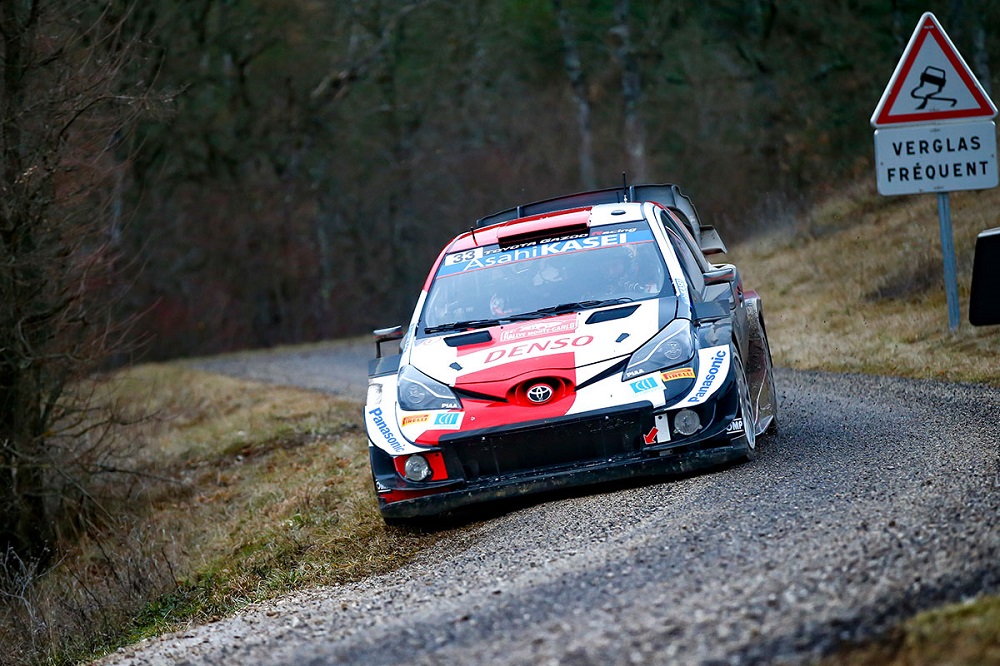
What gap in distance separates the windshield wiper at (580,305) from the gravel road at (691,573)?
4.16ft

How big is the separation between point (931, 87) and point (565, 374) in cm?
571

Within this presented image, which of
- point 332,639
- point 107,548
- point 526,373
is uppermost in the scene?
point 526,373

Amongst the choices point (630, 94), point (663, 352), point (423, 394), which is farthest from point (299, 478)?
point (630, 94)

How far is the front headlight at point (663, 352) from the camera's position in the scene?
701 centimetres

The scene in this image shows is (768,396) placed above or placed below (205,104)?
below

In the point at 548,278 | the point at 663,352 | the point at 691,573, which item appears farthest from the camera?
the point at 548,278

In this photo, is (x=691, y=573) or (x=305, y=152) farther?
(x=305, y=152)

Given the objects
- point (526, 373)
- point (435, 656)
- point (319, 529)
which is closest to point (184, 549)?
point (319, 529)

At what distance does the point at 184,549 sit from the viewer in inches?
401

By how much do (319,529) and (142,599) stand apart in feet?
4.19

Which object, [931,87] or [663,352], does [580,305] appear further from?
[931,87]

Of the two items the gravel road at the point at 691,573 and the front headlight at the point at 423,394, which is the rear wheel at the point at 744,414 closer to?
the gravel road at the point at 691,573

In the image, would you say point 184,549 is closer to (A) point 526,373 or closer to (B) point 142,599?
(B) point 142,599

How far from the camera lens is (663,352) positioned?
279 inches
